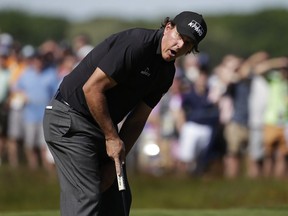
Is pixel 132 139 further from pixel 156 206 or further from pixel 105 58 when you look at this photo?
pixel 156 206

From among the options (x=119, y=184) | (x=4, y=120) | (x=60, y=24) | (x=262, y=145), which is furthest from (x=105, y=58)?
(x=60, y=24)

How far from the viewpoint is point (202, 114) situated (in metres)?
18.4

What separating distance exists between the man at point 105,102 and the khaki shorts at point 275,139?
904cm

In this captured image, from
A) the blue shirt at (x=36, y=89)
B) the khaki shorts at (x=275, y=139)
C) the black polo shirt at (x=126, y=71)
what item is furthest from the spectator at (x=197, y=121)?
the black polo shirt at (x=126, y=71)

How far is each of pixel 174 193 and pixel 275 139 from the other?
6.86 feet

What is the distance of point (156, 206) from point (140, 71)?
26.3 feet

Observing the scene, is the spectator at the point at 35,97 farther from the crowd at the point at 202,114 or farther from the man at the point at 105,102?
the man at the point at 105,102

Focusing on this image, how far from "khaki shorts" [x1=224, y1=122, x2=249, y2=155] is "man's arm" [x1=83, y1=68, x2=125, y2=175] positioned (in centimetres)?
952

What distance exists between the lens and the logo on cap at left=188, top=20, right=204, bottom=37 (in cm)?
870

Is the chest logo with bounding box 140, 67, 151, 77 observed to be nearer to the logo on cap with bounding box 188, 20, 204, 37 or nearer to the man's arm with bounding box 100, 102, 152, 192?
the logo on cap with bounding box 188, 20, 204, 37

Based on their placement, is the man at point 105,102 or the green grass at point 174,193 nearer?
the man at point 105,102

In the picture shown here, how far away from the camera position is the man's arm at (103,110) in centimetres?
869

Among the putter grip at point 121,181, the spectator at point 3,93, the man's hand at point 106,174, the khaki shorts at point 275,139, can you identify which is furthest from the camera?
the spectator at point 3,93

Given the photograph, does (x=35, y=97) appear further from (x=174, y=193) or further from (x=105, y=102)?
(x=105, y=102)
